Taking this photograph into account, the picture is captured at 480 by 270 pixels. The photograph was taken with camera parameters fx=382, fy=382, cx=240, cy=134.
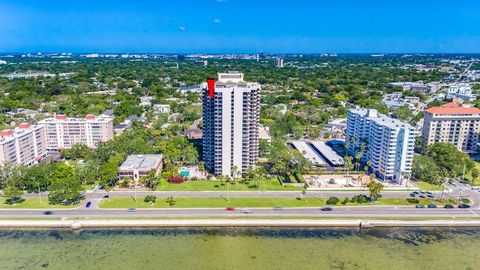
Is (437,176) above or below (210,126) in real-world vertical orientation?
below

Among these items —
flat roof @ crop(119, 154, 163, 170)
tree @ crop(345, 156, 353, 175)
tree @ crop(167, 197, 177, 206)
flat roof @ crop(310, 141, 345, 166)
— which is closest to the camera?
tree @ crop(167, 197, 177, 206)

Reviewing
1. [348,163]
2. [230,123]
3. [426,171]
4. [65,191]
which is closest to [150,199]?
[65,191]

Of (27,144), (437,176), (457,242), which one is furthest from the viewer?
(27,144)

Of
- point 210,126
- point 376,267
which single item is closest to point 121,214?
point 210,126

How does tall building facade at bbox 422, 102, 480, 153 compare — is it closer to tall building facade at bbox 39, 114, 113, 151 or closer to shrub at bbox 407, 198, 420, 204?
shrub at bbox 407, 198, 420, 204

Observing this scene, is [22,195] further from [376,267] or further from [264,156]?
[376,267]

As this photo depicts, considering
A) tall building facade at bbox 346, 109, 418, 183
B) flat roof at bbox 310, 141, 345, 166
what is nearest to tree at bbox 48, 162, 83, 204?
flat roof at bbox 310, 141, 345, 166
